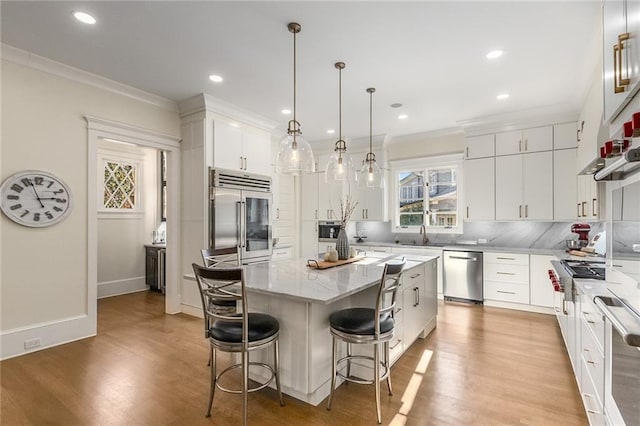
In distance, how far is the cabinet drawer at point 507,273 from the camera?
4504 mm

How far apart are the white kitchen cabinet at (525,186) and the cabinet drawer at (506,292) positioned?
3.29 ft

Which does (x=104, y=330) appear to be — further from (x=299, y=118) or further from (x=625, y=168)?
(x=625, y=168)

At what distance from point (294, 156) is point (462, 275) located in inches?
144

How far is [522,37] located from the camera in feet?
8.76

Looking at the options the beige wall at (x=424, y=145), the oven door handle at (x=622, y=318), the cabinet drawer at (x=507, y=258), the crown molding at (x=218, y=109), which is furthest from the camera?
the beige wall at (x=424, y=145)

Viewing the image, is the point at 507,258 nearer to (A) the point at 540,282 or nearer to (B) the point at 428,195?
(A) the point at 540,282

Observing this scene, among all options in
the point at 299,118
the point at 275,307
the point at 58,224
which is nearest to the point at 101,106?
the point at 58,224

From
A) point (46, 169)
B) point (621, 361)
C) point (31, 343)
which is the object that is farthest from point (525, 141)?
point (31, 343)

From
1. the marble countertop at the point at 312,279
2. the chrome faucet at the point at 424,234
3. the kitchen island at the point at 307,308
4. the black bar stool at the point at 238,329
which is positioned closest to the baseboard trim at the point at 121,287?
the marble countertop at the point at 312,279

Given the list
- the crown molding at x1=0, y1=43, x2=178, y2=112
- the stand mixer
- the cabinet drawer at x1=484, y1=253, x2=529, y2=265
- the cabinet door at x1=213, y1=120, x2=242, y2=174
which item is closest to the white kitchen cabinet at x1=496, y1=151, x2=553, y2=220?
the stand mixer

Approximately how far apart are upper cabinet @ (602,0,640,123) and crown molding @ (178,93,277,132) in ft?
12.6

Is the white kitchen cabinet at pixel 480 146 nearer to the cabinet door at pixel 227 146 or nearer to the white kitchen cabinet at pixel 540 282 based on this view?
the white kitchen cabinet at pixel 540 282

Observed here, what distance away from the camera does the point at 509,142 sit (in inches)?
189

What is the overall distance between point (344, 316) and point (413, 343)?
1.46 meters
